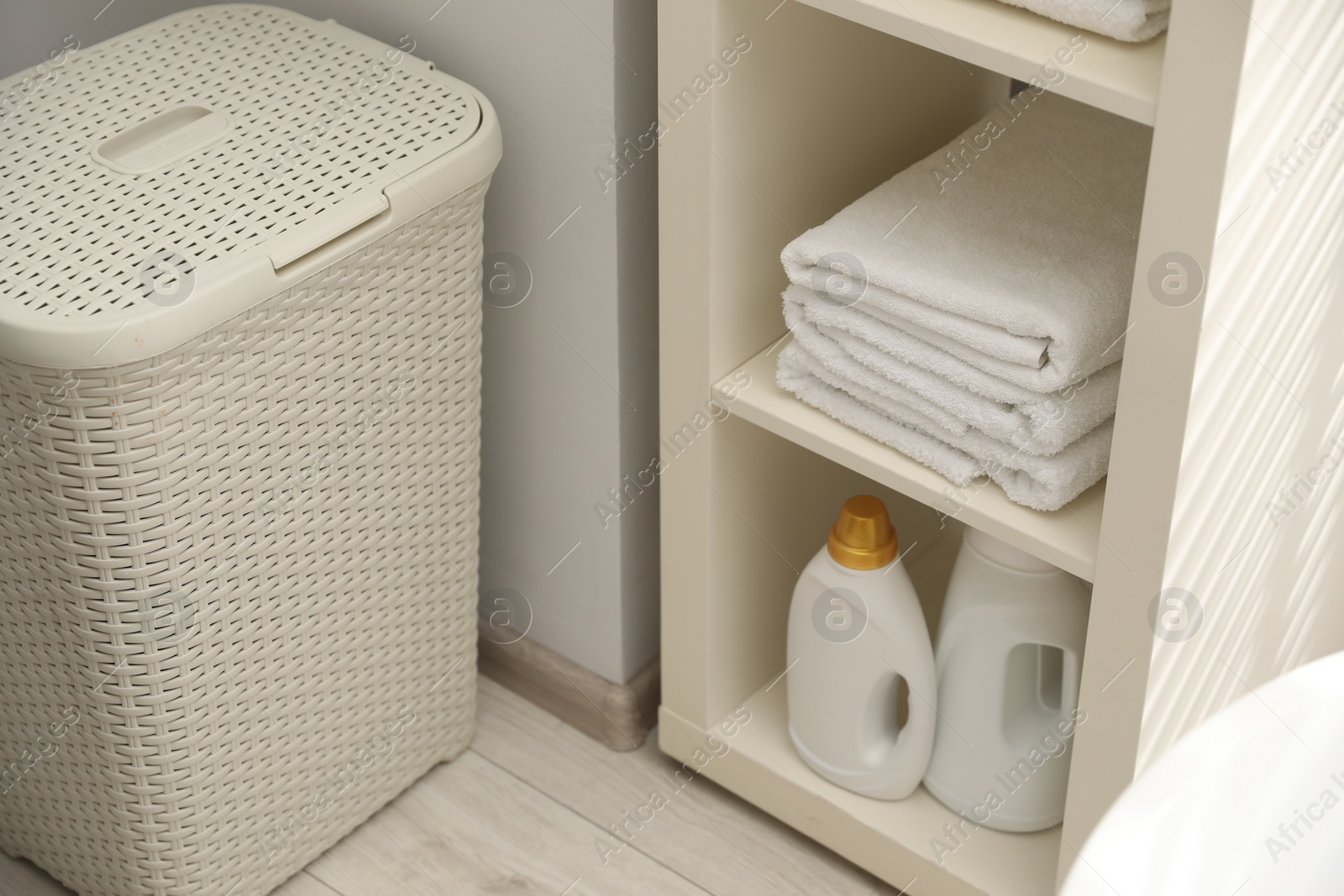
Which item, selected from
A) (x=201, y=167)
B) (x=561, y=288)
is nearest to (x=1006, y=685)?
(x=561, y=288)

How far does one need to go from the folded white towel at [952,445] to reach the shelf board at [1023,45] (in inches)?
9.1

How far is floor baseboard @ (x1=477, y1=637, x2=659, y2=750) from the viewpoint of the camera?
1265mm

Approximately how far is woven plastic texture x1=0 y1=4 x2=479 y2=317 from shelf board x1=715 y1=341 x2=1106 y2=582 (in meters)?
0.26

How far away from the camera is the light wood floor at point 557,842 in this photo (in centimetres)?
116

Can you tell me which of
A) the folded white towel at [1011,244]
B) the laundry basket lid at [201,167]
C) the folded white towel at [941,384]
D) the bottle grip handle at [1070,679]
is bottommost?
the bottle grip handle at [1070,679]

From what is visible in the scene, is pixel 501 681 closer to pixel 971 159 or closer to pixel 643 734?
pixel 643 734

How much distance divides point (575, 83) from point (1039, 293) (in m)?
0.34

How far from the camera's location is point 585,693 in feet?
4.19

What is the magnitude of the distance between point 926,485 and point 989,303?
0.13 meters

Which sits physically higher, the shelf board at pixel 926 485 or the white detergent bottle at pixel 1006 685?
the shelf board at pixel 926 485

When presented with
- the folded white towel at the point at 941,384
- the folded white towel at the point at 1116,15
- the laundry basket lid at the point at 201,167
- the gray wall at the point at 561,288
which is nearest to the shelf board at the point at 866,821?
the gray wall at the point at 561,288

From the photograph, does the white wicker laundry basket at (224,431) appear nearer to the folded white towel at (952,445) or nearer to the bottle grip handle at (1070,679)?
the folded white towel at (952,445)

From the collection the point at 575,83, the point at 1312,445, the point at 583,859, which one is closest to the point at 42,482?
the point at 575,83

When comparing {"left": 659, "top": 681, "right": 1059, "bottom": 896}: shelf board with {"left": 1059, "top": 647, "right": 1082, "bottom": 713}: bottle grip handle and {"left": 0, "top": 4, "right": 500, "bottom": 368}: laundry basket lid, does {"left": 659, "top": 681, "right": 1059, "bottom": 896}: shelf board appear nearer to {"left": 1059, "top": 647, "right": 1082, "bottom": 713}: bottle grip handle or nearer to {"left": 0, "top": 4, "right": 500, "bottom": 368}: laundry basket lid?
{"left": 1059, "top": 647, "right": 1082, "bottom": 713}: bottle grip handle
